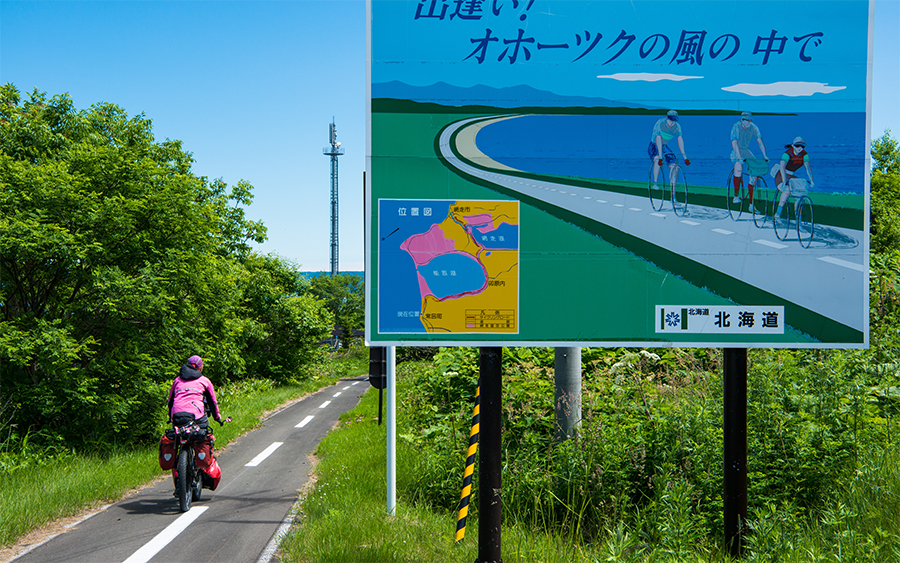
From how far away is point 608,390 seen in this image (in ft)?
24.5

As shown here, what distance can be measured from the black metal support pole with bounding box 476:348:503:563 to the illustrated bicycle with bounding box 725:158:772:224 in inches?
93.4

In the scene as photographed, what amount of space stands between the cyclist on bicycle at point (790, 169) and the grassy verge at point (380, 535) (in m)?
3.48

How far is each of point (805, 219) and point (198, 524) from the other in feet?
24.6

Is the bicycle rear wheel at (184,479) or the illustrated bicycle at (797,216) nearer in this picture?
the illustrated bicycle at (797,216)

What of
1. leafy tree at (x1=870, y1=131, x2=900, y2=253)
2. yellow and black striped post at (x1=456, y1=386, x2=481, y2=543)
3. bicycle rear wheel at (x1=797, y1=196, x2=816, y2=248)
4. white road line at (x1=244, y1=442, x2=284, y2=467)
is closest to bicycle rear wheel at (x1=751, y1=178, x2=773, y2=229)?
bicycle rear wheel at (x1=797, y1=196, x2=816, y2=248)

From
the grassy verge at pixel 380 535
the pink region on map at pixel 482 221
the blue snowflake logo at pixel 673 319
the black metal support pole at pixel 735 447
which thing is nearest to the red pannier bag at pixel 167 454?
the grassy verge at pixel 380 535

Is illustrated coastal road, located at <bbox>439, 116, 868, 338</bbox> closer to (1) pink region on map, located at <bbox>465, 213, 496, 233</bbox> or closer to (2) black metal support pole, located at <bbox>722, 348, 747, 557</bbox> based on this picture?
(1) pink region on map, located at <bbox>465, 213, 496, 233</bbox>

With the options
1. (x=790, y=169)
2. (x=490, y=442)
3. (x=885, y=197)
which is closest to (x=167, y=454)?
(x=490, y=442)

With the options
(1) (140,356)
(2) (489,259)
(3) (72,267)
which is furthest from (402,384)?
(2) (489,259)

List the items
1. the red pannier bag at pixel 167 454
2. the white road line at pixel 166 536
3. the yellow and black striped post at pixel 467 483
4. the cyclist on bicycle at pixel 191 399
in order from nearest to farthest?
the yellow and black striped post at pixel 467 483
the white road line at pixel 166 536
the red pannier bag at pixel 167 454
the cyclist on bicycle at pixel 191 399

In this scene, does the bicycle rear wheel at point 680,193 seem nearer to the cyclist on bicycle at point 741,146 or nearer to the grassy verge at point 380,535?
the cyclist on bicycle at point 741,146

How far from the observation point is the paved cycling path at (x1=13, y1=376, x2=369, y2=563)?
5.63 metres

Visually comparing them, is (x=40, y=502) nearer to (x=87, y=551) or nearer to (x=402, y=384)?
(x=87, y=551)

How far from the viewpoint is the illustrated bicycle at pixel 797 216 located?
14.9 feet
